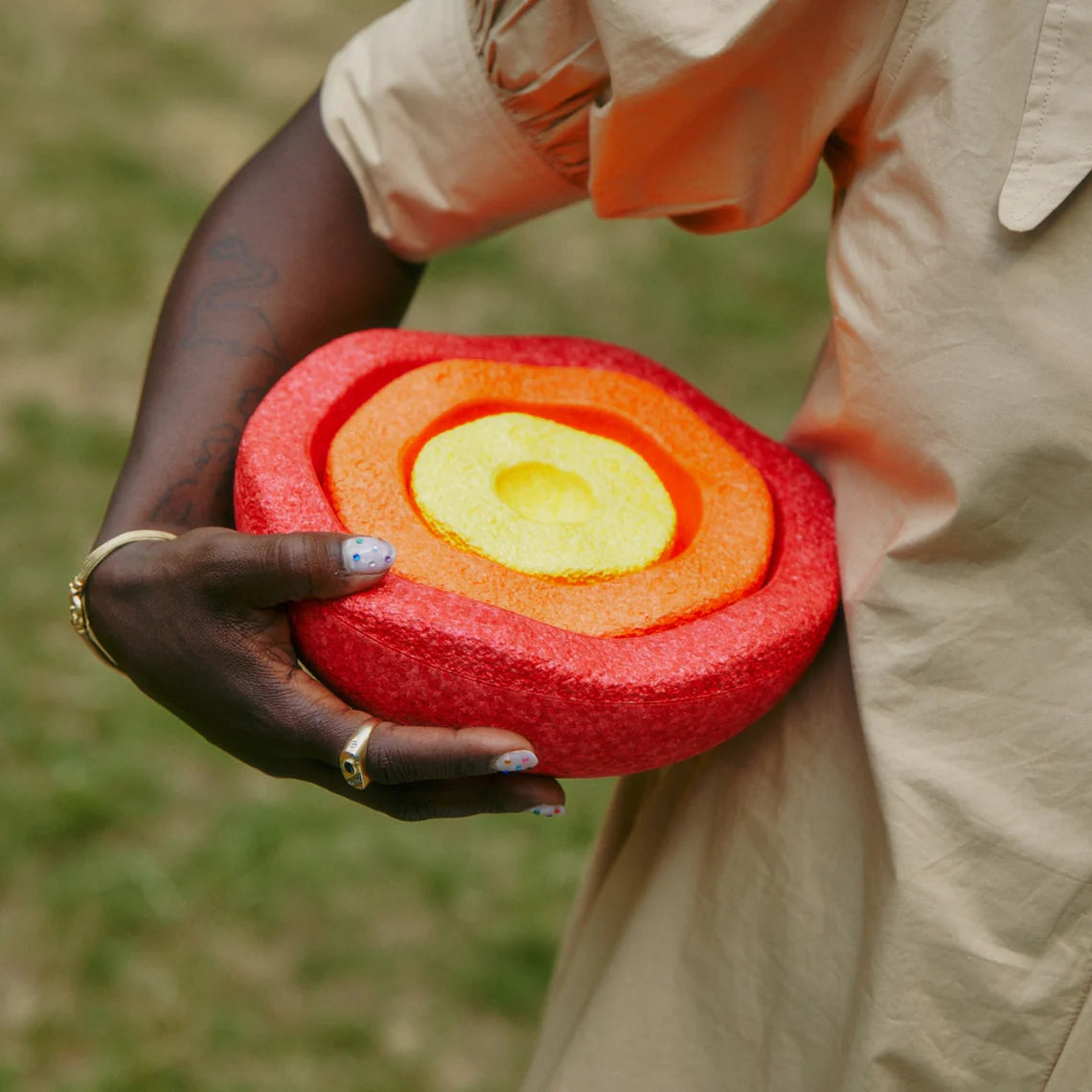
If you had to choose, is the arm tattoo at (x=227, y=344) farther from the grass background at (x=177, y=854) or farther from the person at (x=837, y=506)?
the grass background at (x=177, y=854)

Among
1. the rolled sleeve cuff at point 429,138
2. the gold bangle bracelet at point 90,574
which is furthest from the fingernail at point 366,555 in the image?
the rolled sleeve cuff at point 429,138

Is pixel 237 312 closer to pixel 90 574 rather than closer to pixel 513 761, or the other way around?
pixel 90 574

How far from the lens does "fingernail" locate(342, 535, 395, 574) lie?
0.87m

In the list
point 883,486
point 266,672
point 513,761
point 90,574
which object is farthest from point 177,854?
point 883,486

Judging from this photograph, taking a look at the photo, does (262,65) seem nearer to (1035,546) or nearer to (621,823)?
(621,823)

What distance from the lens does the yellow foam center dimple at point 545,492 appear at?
105cm

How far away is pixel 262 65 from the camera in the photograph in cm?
482

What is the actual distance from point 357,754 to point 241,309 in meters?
0.43

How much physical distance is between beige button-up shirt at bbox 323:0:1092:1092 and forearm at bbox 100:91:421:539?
0.25ft

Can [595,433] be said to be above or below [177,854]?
above

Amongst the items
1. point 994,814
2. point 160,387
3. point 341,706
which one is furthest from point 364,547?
point 994,814

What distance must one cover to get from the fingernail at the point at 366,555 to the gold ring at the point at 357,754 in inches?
4.8

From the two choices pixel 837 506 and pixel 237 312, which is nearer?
pixel 837 506

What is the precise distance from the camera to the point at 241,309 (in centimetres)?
114
